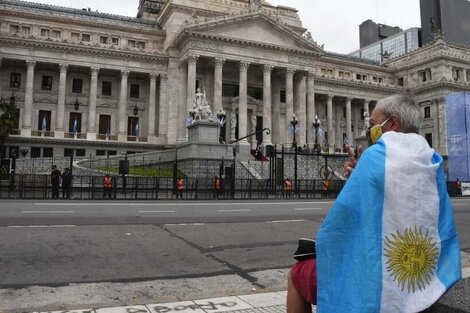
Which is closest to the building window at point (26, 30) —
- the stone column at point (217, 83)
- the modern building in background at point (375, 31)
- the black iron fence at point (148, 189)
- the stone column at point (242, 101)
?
the stone column at point (217, 83)

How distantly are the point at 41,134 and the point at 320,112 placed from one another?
37.8m

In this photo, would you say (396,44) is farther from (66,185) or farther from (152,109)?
(66,185)

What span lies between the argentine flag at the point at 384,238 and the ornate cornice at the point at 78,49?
50163mm

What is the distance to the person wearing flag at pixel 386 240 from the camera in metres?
2.28

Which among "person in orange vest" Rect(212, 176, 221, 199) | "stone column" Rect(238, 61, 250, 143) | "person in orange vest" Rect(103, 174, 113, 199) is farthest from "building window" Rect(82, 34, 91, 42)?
"person in orange vest" Rect(212, 176, 221, 199)

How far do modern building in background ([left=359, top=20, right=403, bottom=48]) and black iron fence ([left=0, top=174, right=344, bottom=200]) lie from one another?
111456 millimetres

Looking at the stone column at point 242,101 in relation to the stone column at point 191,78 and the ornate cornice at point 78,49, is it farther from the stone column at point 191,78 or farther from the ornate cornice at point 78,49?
the ornate cornice at point 78,49

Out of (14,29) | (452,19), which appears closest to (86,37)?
(14,29)

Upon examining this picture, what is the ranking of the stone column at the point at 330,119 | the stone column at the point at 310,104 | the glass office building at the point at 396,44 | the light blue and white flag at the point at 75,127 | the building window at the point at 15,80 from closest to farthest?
the light blue and white flag at the point at 75,127, the building window at the point at 15,80, the stone column at the point at 310,104, the stone column at the point at 330,119, the glass office building at the point at 396,44

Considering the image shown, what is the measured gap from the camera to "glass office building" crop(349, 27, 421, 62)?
113 metres

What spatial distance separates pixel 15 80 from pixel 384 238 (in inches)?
2104

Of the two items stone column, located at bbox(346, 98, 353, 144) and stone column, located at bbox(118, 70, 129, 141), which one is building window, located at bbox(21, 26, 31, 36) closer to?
stone column, located at bbox(118, 70, 129, 141)

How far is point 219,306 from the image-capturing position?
15.5ft

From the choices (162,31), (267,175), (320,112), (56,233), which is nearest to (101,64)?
(162,31)
